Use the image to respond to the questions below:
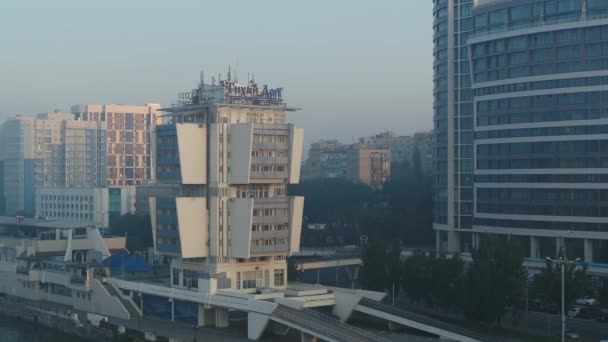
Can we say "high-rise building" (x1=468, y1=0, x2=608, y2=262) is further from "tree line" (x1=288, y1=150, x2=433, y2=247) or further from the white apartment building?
the white apartment building

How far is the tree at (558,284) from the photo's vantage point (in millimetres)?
35188

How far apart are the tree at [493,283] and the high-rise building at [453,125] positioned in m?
21.1

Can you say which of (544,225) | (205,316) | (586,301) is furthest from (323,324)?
(544,225)

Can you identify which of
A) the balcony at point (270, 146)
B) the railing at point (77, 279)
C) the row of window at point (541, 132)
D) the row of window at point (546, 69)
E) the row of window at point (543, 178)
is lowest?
the railing at point (77, 279)

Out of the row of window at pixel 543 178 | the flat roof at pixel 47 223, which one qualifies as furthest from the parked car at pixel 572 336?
the flat roof at pixel 47 223

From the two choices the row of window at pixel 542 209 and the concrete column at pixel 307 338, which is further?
the row of window at pixel 542 209

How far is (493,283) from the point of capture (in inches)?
1364

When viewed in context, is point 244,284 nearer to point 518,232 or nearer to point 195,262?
point 195,262

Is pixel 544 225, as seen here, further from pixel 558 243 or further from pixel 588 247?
pixel 588 247

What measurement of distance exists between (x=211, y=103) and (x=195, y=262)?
733 centimetres

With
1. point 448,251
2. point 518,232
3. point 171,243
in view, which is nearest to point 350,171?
point 448,251

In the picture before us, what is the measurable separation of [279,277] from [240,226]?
151 inches

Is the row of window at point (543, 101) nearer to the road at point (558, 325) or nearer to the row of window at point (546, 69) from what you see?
the row of window at point (546, 69)

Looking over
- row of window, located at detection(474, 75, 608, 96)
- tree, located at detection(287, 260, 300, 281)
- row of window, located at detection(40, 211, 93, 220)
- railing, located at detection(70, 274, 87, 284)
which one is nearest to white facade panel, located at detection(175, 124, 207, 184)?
tree, located at detection(287, 260, 300, 281)
